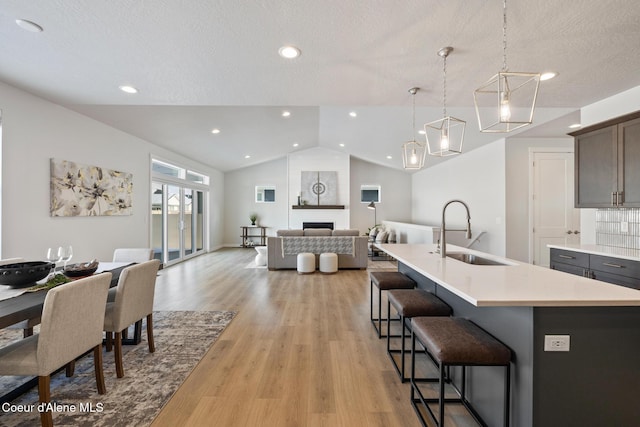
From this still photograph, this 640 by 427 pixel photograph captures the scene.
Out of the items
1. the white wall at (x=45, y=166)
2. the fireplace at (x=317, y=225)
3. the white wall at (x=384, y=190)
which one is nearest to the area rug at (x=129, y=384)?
the white wall at (x=45, y=166)

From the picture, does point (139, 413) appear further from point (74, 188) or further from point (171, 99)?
point (74, 188)

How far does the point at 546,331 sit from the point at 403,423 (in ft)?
3.22

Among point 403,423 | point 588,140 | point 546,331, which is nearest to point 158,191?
point 403,423

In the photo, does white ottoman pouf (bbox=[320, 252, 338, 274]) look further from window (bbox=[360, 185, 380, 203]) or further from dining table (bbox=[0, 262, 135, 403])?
window (bbox=[360, 185, 380, 203])

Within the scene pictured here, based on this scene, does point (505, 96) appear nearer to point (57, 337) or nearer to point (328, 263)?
point (57, 337)

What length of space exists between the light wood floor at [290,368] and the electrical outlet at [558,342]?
899 mm

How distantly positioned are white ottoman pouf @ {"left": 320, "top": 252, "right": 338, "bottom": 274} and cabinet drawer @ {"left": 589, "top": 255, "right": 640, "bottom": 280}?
378 centimetres

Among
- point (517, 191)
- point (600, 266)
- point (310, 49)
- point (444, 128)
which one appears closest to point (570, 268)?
point (600, 266)

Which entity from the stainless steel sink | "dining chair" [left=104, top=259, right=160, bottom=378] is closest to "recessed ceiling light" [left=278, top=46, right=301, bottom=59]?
"dining chair" [left=104, top=259, right=160, bottom=378]

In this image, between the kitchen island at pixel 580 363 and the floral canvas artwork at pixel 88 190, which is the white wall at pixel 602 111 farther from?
the floral canvas artwork at pixel 88 190

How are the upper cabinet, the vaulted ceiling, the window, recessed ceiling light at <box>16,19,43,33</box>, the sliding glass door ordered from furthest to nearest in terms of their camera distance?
1. the window
2. the sliding glass door
3. the upper cabinet
4. recessed ceiling light at <box>16,19,43,33</box>
5. the vaulted ceiling

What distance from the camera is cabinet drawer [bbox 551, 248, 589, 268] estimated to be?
299cm

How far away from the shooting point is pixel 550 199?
5062 millimetres

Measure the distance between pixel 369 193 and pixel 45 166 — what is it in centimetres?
846
